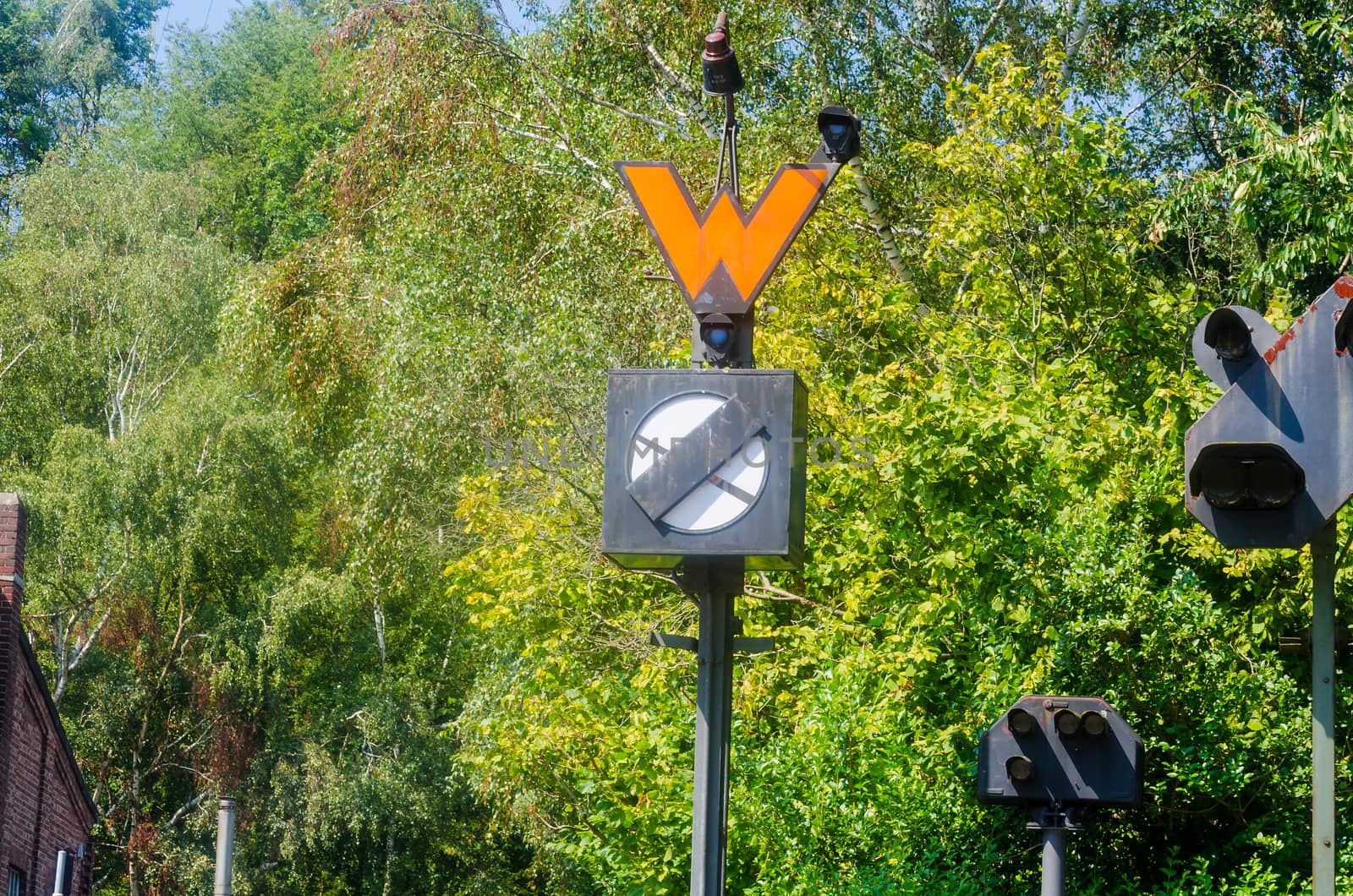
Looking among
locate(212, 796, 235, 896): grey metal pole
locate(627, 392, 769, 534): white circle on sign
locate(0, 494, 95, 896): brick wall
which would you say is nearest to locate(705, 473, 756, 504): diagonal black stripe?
locate(627, 392, 769, 534): white circle on sign

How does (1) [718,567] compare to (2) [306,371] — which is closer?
(1) [718,567]

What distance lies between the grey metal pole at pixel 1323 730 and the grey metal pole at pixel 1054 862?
2.53m

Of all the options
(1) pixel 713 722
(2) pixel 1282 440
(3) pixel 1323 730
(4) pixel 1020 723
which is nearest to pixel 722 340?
(1) pixel 713 722

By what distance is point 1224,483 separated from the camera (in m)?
6.20

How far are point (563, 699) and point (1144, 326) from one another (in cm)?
693

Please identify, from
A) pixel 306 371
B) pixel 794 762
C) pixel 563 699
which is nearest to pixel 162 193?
pixel 306 371

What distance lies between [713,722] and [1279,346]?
2344 mm

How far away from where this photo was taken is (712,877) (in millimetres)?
6031

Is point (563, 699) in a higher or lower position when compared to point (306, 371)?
lower

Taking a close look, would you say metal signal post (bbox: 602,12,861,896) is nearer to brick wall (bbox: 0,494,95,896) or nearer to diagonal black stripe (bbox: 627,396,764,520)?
diagonal black stripe (bbox: 627,396,764,520)

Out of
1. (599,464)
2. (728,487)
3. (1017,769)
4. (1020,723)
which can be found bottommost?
(1017,769)

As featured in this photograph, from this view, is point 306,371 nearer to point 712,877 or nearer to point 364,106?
point 364,106

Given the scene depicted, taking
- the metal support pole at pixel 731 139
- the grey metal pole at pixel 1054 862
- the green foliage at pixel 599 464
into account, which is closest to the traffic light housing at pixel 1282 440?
the metal support pole at pixel 731 139

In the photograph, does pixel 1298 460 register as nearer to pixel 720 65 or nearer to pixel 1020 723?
pixel 720 65
